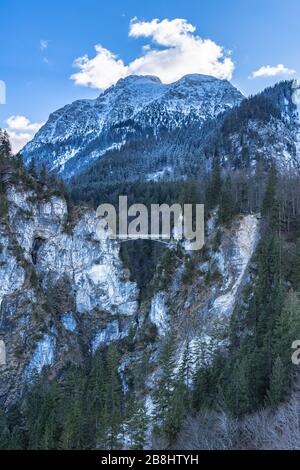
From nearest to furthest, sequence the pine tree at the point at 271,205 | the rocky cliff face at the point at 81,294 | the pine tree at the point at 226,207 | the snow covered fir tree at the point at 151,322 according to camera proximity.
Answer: the snow covered fir tree at the point at 151,322
the pine tree at the point at 271,205
the rocky cliff face at the point at 81,294
the pine tree at the point at 226,207

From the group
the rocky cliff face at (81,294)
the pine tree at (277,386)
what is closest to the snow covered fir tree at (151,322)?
the pine tree at (277,386)

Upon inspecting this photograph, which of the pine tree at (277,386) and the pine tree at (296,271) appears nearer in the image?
the pine tree at (277,386)

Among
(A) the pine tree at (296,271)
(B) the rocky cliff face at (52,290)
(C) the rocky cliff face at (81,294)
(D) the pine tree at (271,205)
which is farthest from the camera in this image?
(B) the rocky cliff face at (52,290)

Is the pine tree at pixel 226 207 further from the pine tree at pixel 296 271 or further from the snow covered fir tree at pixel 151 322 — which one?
the pine tree at pixel 296 271

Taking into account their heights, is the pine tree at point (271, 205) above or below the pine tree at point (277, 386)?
above

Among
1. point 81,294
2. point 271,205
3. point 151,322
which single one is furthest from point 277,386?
point 81,294

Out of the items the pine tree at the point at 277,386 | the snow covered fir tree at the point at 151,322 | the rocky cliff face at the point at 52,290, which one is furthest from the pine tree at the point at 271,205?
the rocky cliff face at the point at 52,290

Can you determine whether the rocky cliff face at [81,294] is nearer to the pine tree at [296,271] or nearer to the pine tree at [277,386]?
the pine tree at [296,271]

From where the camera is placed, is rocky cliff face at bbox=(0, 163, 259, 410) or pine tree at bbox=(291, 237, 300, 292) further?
rocky cliff face at bbox=(0, 163, 259, 410)

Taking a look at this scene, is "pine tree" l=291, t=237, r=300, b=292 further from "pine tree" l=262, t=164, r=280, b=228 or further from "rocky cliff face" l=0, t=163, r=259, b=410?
"pine tree" l=262, t=164, r=280, b=228

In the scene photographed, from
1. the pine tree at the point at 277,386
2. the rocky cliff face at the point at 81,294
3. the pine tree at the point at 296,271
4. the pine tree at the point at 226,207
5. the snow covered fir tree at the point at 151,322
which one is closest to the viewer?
the pine tree at the point at 277,386

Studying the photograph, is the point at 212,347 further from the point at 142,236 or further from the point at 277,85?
the point at 277,85

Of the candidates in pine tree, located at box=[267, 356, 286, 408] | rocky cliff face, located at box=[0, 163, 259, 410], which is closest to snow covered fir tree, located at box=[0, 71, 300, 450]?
pine tree, located at box=[267, 356, 286, 408]
